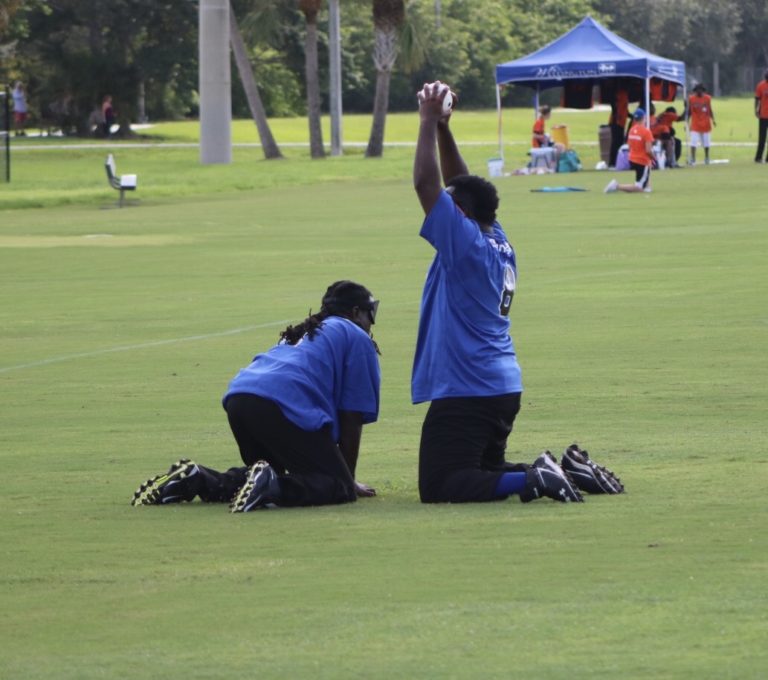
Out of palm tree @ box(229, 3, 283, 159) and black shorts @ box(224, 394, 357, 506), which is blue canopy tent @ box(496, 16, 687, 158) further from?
black shorts @ box(224, 394, 357, 506)

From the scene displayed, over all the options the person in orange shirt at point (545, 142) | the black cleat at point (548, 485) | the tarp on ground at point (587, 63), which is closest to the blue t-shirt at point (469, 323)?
the black cleat at point (548, 485)

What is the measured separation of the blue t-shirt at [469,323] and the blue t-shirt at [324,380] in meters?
0.25

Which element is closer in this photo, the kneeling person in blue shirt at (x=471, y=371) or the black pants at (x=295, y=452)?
the kneeling person in blue shirt at (x=471, y=371)

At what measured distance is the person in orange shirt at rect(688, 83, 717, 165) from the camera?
46094 millimetres

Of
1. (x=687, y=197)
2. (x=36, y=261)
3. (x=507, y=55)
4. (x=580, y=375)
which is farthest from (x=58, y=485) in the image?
(x=507, y=55)

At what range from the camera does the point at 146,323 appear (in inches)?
703

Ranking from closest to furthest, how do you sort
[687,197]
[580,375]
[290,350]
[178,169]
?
[290,350]
[580,375]
[687,197]
[178,169]

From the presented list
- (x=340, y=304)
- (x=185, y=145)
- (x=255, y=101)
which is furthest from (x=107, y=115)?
(x=340, y=304)

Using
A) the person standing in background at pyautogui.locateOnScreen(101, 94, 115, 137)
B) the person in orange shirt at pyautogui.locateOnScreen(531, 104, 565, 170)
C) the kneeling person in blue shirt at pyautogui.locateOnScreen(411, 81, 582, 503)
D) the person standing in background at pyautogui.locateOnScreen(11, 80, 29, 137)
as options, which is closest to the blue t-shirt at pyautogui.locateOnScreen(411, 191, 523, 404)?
the kneeling person in blue shirt at pyautogui.locateOnScreen(411, 81, 582, 503)

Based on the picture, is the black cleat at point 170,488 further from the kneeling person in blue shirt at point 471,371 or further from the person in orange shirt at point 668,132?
the person in orange shirt at point 668,132

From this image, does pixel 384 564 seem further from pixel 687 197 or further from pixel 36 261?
pixel 687 197

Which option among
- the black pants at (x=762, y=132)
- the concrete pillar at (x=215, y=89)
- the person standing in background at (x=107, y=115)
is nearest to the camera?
the black pants at (x=762, y=132)

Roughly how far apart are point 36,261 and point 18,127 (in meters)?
54.3

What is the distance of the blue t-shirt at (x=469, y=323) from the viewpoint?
852 cm
